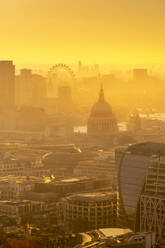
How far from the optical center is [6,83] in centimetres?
13450

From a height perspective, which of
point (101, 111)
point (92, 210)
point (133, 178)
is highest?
point (101, 111)

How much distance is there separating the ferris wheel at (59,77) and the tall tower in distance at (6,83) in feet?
102

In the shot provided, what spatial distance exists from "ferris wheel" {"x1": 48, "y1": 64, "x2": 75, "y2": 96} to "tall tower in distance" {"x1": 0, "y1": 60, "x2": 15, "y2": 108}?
102 feet

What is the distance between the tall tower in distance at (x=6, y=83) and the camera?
439 ft

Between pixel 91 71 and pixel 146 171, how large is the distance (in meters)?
149

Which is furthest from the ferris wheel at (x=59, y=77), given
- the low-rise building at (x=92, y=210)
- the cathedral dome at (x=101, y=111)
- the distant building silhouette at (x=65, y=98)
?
the low-rise building at (x=92, y=210)

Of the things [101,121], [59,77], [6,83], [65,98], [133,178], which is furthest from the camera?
[59,77]

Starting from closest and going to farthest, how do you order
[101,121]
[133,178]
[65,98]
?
[133,178]
[101,121]
[65,98]

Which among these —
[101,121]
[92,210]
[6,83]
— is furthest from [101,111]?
[92,210]

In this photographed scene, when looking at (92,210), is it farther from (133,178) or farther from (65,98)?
(65,98)

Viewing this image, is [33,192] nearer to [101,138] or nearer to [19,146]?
[19,146]

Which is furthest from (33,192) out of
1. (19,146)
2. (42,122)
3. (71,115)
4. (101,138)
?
(71,115)

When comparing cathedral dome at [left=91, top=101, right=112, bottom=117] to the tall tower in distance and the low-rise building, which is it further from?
the low-rise building

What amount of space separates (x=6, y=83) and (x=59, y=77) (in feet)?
Answer: 125
